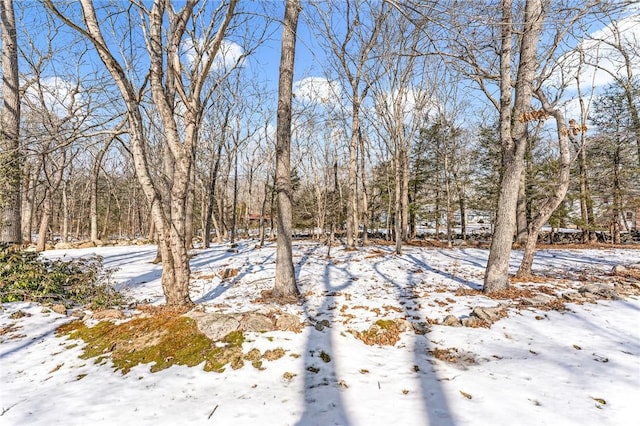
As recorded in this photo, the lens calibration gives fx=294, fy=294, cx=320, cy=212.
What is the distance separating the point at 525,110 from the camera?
5695 mm

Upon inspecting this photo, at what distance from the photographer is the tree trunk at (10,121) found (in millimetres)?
5941

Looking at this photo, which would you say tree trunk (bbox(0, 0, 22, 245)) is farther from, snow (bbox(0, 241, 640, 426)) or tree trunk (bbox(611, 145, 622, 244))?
tree trunk (bbox(611, 145, 622, 244))

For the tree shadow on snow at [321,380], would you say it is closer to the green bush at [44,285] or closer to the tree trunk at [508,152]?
the tree trunk at [508,152]

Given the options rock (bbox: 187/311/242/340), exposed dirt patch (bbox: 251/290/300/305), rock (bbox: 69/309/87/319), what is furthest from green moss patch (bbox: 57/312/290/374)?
exposed dirt patch (bbox: 251/290/300/305)

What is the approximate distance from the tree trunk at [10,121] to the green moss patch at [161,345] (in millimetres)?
3866

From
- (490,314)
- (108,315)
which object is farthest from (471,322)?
(108,315)

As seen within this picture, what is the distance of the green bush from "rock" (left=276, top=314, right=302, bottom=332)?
3.24 m

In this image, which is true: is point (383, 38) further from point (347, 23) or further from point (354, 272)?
point (354, 272)

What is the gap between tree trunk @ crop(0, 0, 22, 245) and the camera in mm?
5941

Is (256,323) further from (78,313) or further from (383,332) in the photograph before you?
(78,313)

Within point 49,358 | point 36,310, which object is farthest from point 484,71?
point 36,310

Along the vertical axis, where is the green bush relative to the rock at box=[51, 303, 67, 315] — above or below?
above

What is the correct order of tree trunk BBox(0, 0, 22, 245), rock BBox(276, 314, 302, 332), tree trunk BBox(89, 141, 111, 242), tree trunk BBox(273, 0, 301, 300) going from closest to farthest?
1. rock BBox(276, 314, 302, 332)
2. tree trunk BBox(273, 0, 301, 300)
3. tree trunk BBox(0, 0, 22, 245)
4. tree trunk BBox(89, 141, 111, 242)

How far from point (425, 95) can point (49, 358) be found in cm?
1324
